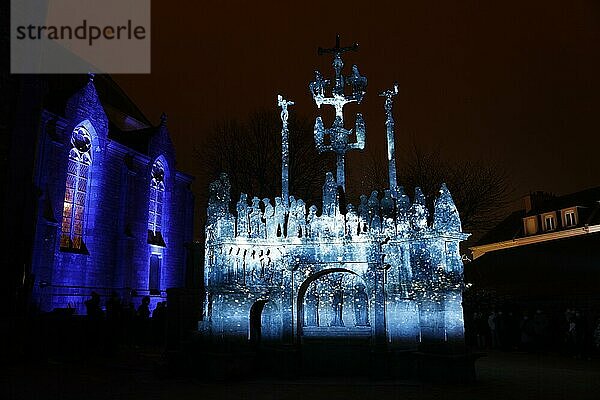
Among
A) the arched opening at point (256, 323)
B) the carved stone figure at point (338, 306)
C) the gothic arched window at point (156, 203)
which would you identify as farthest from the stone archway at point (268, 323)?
the gothic arched window at point (156, 203)

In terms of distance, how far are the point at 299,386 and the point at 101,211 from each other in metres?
20.2

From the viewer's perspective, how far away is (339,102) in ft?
41.9

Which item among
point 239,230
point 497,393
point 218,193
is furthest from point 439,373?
point 218,193

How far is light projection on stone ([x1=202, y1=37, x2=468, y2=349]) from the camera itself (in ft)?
33.7

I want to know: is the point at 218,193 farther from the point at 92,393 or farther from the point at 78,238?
the point at 78,238

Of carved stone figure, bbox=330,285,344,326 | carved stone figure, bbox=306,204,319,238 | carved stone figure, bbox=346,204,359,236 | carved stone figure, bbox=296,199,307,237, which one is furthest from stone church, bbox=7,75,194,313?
carved stone figure, bbox=346,204,359,236

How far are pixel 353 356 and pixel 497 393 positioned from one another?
324 centimetres

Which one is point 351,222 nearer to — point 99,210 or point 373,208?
point 373,208

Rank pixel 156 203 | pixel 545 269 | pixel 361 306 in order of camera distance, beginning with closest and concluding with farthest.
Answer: pixel 361 306, pixel 545 269, pixel 156 203

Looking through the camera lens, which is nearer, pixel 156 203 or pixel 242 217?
pixel 242 217

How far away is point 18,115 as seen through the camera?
2181 centimetres

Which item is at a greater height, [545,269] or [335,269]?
[545,269]

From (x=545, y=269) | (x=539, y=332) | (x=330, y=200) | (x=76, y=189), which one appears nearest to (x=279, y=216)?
(x=330, y=200)

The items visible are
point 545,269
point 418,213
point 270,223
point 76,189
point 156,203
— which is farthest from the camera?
point 156,203
